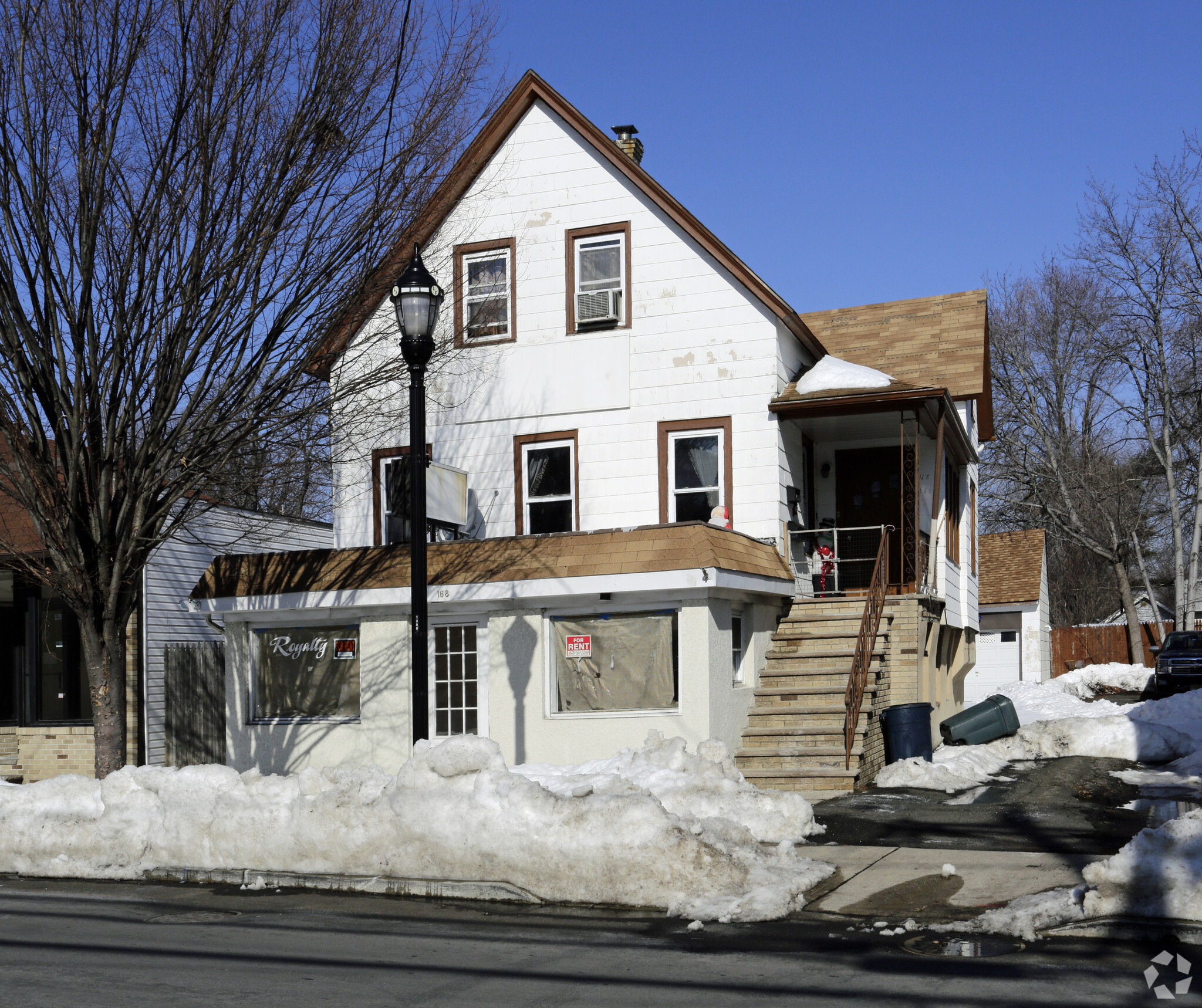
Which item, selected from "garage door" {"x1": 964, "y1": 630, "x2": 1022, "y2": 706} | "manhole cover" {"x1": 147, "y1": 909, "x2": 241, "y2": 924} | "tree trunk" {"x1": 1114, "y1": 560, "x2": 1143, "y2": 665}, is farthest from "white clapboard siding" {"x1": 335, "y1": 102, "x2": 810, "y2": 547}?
"tree trunk" {"x1": 1114, "y1": 560, "x2": 1143, "y2": 665}

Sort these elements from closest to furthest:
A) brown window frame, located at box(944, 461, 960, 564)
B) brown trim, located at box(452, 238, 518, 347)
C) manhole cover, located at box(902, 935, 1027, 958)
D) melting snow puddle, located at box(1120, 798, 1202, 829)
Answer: manhole cover, located at box(902, 935, 1027, 958) → melting snow puddle, located at box(1120, 798, 1202, 829) → brown trim, located at box(452, 238, 518, 347) → brown window frame, located at box(944, 461, 960, 564)

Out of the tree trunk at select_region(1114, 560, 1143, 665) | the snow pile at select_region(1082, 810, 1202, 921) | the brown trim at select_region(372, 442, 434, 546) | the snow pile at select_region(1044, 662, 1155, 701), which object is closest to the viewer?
the snow pile at select_region(1082, 810, 1202, 921)

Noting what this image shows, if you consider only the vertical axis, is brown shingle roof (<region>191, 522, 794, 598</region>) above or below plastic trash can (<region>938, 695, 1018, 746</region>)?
above

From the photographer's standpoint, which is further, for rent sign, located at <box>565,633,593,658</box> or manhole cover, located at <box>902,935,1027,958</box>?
for rent sign, located at <box>565,633,593,658</box>

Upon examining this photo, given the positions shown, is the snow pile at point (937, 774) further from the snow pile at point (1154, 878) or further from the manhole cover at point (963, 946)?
the manhole cover at point (963, 946)

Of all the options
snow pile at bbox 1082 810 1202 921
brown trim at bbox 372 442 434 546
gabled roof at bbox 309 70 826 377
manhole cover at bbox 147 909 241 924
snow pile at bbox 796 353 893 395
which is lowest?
manhole cover at bbox 147 909 241 924

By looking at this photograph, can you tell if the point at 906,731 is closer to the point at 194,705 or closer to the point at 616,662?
the point at 616,662

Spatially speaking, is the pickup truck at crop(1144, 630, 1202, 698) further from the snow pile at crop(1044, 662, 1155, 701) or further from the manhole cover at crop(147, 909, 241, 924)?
the manhole cover at crop(147, 909, 241, 924)

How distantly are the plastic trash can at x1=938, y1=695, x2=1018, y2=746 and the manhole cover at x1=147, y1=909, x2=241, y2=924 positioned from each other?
12843 millimetres

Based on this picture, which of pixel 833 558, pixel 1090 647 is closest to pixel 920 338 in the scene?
pixel 833 558

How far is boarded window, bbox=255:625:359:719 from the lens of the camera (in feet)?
54.0

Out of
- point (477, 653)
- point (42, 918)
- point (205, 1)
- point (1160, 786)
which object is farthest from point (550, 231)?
point (42, 918)

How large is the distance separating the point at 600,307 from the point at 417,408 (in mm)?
8465

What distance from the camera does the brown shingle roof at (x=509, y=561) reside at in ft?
47.9
